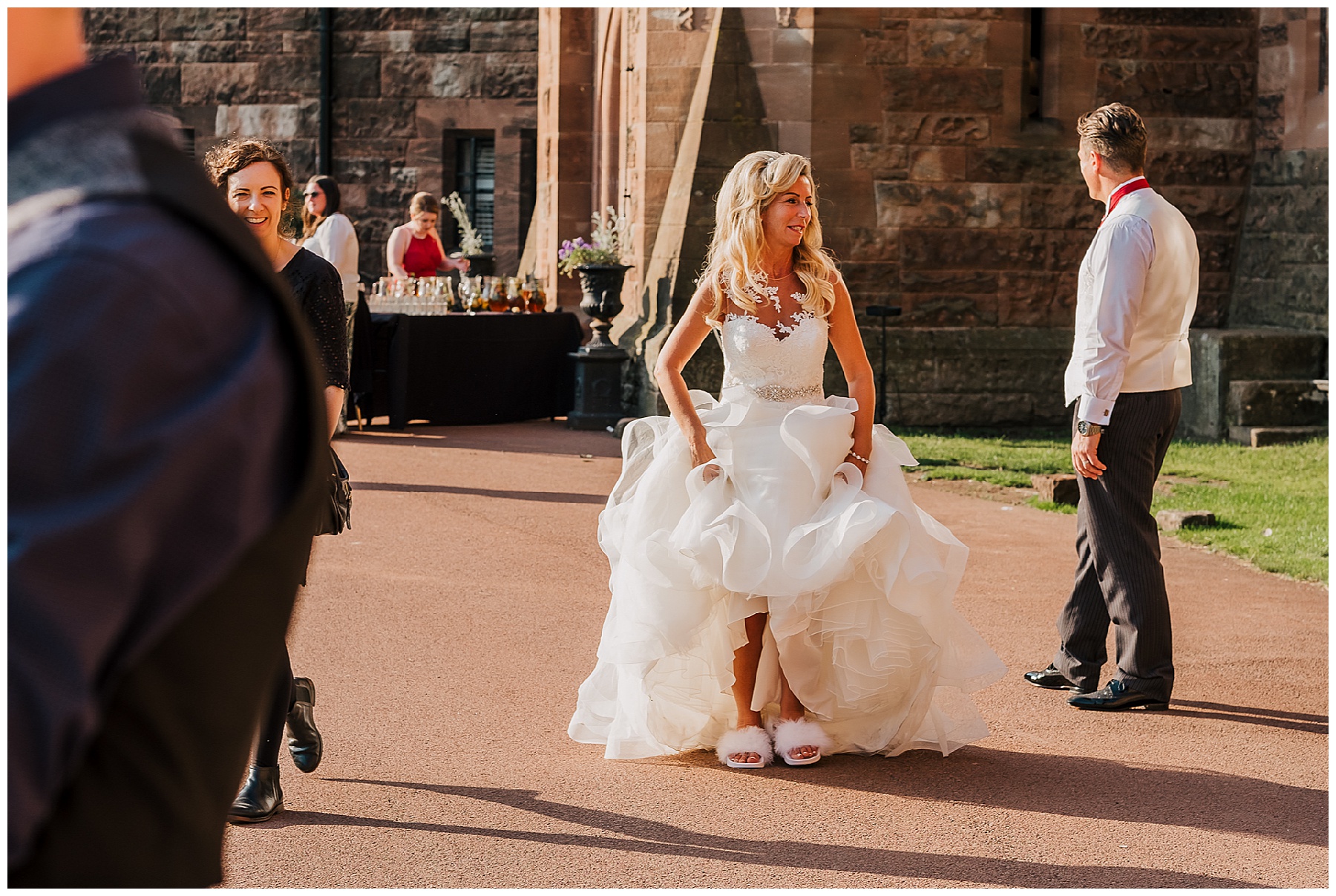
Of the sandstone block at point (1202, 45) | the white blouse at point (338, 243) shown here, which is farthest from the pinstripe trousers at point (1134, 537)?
the sandstone block at point (1202, 45)

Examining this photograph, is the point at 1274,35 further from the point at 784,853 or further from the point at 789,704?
the point at 784,853

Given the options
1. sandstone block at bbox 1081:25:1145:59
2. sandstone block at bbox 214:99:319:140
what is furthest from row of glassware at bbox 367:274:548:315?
sandstone block at bbox 214:99:319:140

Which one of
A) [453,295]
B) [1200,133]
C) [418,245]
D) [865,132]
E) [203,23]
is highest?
[203,23]

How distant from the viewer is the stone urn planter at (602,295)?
13.1 meters

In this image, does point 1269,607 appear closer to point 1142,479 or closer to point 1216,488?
point 1142,479

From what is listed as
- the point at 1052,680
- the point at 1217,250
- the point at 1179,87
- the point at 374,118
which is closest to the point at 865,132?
the point at 1179,87

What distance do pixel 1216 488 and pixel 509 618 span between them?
17.8 ft

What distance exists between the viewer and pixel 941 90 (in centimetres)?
1243

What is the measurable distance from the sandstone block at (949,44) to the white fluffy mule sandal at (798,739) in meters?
9.15

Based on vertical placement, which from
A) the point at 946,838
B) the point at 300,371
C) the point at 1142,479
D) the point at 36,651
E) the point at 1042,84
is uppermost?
the point at 1042,84

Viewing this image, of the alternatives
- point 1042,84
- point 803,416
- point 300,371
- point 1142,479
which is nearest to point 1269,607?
point 1142,479

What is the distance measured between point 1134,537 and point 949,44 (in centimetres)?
830

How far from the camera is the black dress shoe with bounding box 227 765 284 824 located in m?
3.82

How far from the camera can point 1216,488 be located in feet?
31.4
